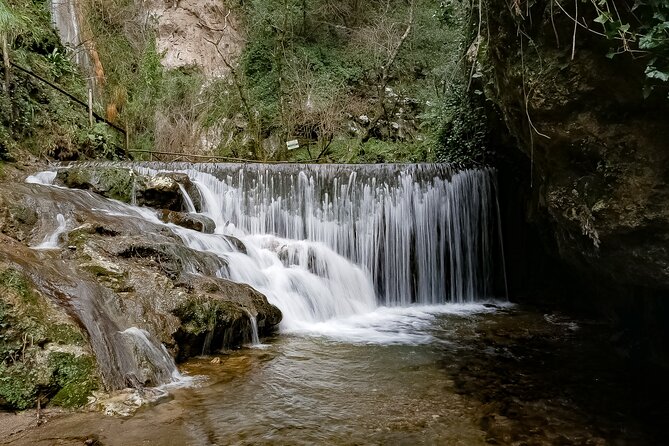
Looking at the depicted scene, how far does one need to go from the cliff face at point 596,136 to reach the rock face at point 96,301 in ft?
12.4

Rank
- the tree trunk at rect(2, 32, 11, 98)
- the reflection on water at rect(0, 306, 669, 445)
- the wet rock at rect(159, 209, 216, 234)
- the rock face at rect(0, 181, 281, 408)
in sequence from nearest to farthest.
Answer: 1. the reflection on water at rect(0, 306, 669, 445)
2. the rock face at rect(0, 181, 281, 408)
3. the wet rock at rect(159, 209, 216, 234)
4. the tree trunk at rect(2, 32, 11, 98)

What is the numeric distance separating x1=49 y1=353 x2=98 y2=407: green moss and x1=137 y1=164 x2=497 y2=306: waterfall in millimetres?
5220

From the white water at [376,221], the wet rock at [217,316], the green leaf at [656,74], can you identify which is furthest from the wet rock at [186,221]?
the green leaf at [656,74]

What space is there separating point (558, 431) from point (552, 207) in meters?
2.17

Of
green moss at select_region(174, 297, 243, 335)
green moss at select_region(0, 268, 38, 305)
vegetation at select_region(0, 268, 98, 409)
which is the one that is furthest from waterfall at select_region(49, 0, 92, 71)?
vegetation at select_region(0, 268, 98, 409)

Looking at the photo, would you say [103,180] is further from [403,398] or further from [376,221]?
[403,398]

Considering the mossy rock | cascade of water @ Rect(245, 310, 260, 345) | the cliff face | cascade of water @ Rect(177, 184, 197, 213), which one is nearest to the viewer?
the cliff face

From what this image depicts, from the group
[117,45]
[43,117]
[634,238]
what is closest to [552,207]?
[634,238]

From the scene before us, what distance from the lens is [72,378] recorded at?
3.61 metres

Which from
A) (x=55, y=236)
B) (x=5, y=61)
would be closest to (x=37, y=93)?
(x=5, y=61)

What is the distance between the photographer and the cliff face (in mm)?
3395

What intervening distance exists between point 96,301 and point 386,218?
582 centimetres

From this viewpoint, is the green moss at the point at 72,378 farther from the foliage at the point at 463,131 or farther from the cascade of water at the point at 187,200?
the foliage at the point at 463,131

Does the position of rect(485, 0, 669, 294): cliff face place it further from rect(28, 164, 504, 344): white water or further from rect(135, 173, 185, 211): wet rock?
rect(135, 173, 185, 211): wet rock
